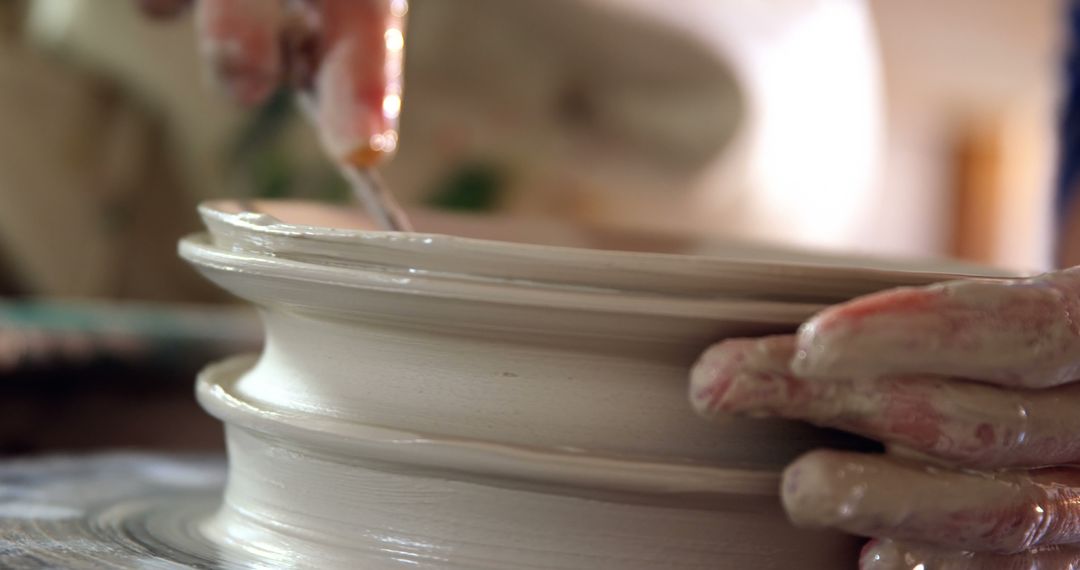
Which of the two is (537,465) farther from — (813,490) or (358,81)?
(358,81)

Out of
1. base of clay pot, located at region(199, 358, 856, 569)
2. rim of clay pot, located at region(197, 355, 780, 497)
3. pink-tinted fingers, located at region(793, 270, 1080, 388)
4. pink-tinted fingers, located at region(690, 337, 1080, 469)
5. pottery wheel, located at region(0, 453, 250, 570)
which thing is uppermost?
pink-tinted fingers, located at region(793, 270, 1080, 388)

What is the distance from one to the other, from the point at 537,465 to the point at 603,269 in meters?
0.09

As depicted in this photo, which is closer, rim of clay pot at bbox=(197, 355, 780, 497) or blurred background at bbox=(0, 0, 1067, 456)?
rim of clay pot at bbox=(197, 355, 780, 497)

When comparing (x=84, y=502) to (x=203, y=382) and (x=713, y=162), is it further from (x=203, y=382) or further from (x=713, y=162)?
(x=713, y=162)

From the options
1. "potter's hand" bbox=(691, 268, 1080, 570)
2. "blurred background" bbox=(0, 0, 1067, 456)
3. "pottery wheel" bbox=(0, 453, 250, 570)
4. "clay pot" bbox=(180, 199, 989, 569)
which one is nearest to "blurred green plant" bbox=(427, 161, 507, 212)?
"blurred background" bbox=(0, 0, 1067, 456)

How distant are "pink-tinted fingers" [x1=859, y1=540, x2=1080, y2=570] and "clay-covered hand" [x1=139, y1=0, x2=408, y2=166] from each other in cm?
41

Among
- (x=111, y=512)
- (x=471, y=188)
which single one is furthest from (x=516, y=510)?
(x=471, y=188)

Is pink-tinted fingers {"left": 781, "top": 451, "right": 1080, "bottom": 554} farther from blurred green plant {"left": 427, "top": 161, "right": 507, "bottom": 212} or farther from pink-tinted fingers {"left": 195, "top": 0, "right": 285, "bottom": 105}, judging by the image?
blurred green plant {"left": 427, "top": 161, "right": 507, "bottom": 212}

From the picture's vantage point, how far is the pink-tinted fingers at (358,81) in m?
0.73

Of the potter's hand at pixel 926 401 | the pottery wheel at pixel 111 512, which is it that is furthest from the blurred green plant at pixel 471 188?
the potter's hand at pixel 926 401

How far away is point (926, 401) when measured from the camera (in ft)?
1.39

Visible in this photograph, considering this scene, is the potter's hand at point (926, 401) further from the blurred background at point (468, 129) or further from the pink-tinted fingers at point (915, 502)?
the blurred background at point (468, 129)

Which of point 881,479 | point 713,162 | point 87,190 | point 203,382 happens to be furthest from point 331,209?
point 713,162

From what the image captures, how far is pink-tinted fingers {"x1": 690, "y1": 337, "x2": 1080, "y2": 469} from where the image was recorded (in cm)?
41
